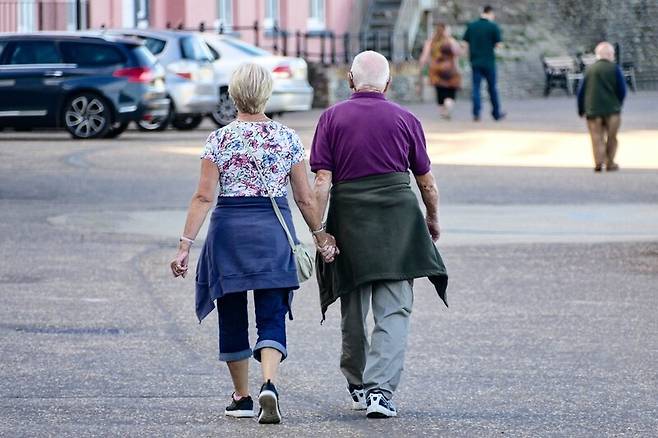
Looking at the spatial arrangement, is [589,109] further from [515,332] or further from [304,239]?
[515,332]

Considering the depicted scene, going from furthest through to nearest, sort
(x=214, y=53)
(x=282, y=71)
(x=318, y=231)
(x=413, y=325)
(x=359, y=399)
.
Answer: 1. (x=282, y=71)
2. (x=214, y=53)
3. (x=413, y=325)
4. (x=359, y=399)
5. (x=318, y=231)

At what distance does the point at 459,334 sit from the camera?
10117mm

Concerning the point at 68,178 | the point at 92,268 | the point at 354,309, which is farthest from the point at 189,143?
the point at 354,309

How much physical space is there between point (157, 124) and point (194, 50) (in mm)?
1335

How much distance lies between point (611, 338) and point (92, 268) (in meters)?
4.35

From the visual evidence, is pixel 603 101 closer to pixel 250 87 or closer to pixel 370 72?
pixel 370 72

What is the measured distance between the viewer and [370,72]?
7906 millimetres

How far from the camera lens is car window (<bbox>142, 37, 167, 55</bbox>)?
103 feet

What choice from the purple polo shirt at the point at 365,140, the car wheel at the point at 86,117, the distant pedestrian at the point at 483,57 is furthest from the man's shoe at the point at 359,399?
the distant pedestrian at the point at 483,57

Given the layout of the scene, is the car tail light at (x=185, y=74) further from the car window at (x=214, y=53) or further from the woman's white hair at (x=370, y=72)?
the woman's white hair at (x=370, y=72)

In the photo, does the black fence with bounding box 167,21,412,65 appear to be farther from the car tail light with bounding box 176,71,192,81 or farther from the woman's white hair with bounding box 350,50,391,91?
the woman's white hair with bounding box 350,50,391,91

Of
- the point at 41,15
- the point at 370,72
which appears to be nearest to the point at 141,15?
the point at 41,15

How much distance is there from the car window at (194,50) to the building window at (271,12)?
43.7 feet

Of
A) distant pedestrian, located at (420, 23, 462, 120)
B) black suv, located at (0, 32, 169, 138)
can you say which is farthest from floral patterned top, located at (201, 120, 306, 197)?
distant pedestrian, located at (420, 23, 462, 120)
